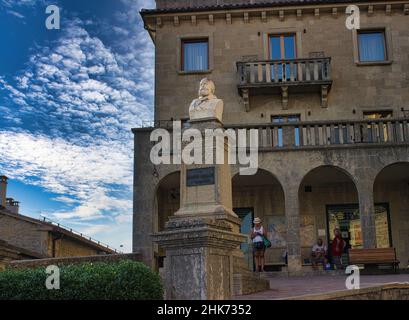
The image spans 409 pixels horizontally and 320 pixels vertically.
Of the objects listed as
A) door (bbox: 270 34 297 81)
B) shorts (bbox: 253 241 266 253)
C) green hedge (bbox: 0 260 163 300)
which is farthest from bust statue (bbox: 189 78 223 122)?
door (bbox: 270 34 297 81)

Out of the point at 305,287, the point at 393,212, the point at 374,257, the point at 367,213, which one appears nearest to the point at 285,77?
the point at 393,212

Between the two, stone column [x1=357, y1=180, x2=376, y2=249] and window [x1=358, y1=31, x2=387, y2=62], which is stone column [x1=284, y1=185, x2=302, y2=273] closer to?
stone column [x1=357, y1=180, x2=376, y2=249]

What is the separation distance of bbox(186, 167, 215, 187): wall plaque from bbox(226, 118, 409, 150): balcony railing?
28.1 feet

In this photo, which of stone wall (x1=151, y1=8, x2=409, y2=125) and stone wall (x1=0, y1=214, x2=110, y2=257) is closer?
stone wall (x1=151, y1=8, x2=409, y2=125)

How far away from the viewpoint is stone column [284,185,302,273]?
21.0 metres

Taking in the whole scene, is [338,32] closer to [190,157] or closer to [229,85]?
[229,85]

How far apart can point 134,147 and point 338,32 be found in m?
11.0

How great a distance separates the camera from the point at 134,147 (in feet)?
75.2

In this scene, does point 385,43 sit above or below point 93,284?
above

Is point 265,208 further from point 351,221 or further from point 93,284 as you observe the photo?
point 93,284

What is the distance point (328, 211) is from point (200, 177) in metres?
13.0

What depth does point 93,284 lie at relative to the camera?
448 inches

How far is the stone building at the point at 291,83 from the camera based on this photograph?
25.5m
